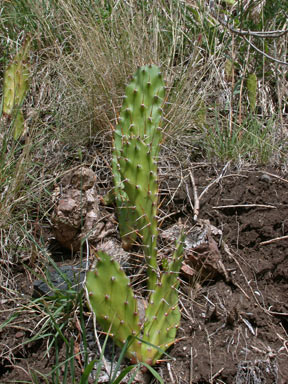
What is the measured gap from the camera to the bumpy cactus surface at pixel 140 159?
2.17m

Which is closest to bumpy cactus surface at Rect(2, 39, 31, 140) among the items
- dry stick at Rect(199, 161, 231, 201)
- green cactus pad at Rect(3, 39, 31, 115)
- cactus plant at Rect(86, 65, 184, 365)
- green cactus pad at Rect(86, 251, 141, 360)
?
green cactus pad at Rect(3, 39, 31, 115)

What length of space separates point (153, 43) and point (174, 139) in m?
0.67

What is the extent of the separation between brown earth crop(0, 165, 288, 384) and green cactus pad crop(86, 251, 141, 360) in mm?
274

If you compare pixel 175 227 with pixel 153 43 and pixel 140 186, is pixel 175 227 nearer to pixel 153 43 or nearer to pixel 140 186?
pixel 140 186

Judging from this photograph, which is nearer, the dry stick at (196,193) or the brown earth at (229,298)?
the brown earth at (229,298)

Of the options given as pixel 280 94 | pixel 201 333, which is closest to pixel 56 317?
pixel 201 333

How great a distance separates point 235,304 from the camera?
7.45ft

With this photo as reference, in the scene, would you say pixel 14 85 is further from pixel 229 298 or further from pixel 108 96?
pixel 229 298

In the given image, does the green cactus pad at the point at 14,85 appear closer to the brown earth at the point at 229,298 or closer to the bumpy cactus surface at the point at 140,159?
the bumpy cactus surface at the point at 140,159

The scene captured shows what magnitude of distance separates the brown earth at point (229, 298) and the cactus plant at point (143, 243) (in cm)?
16

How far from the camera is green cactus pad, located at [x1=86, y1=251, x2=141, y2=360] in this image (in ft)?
6.36

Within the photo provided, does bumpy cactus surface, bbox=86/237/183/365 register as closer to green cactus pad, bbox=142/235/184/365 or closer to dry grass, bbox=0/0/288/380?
green cactus pad, bbox=142/235/184/365

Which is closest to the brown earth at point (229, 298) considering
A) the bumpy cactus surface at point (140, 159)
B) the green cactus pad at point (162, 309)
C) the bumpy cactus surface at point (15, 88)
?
the green cactus pad at point (162, 309)

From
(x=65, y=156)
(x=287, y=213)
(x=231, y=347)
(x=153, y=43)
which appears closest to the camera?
(x=231, y=347)
